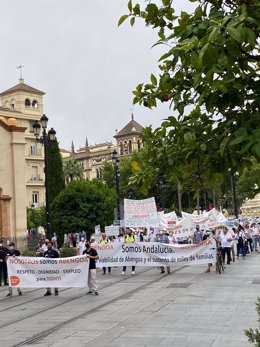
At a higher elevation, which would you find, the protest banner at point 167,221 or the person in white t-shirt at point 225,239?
the protest banner at point 167,221

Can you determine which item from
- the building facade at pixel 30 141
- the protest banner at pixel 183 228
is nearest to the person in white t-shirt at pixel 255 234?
the protest banner at pixel 183 228

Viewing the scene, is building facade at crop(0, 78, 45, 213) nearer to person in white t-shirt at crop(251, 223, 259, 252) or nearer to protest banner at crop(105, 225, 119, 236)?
protest banner at crop(105, 225, 119, 236)

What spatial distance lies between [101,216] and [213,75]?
35.8 m

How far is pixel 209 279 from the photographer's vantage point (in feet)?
63.9

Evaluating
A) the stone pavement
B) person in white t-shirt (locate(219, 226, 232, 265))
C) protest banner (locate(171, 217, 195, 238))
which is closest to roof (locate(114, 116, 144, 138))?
protest banner (locate(171, 217, 195, 238))

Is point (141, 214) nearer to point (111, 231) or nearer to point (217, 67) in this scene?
point (111, 231)

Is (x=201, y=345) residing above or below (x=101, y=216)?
below

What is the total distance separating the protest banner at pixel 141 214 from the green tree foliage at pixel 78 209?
883 centimetres

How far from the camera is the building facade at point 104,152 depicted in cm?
13450

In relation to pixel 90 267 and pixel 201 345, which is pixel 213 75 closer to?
pixel 201 345

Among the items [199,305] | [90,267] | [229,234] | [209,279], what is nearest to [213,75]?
[199,305]

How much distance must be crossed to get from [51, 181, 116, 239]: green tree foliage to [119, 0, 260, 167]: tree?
32.7 metres

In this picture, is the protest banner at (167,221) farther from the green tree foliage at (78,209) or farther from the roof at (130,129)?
the roof at (130,129)

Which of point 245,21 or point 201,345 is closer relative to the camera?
point 245,21
